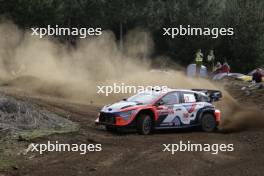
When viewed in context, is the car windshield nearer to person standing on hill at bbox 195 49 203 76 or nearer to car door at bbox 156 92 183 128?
car door at bbox 156 92 183 128

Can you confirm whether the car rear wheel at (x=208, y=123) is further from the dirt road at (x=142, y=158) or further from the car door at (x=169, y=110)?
the car door at (x=169, y=110)

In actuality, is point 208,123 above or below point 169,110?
below

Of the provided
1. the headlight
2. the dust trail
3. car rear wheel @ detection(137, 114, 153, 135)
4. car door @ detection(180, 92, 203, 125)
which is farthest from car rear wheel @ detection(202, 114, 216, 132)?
the headlight

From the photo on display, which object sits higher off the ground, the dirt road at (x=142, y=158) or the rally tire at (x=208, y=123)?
the rally tire at (x=208, y=123)

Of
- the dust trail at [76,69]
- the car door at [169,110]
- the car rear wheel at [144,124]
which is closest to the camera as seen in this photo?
the car rear wheel at [144,124]

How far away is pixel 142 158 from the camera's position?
1210cm

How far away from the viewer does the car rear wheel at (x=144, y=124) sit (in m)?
15.7

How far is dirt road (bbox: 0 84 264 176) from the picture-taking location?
1084cm

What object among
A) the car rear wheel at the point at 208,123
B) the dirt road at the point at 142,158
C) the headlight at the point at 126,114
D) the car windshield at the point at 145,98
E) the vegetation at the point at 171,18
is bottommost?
the dirt road at the point at 142,158

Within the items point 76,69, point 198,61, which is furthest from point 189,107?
point 198,61

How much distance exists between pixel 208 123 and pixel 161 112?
6.48 feet

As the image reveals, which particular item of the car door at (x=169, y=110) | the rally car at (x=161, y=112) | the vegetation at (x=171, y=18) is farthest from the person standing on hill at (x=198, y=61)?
the car door at (x=169, y=110)

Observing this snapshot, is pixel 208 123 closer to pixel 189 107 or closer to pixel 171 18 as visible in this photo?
pixel 189 107

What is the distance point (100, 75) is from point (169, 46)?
12033 millimetres
